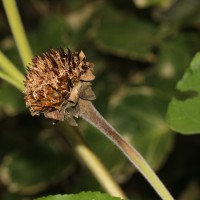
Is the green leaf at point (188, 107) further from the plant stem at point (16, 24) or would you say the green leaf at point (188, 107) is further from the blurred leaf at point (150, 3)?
the blurred leaf at point (150, 3)

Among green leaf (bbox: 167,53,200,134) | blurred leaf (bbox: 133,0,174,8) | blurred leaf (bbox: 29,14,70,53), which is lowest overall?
green leaf (bbox: 167,53,200,134)

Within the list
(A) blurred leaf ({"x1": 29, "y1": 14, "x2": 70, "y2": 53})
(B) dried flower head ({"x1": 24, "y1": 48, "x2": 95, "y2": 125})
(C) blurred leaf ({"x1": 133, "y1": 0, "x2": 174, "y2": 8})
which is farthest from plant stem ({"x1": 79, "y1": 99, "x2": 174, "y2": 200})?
(A) blurred leaf ({"x1": 29, "y1": 14, "x2": 70, "y2": 53})

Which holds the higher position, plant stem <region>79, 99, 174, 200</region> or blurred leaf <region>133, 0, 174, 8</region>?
blurred leaf <region>133, 0, 174, 8</region>

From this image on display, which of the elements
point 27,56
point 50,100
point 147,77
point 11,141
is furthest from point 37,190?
point 50,100

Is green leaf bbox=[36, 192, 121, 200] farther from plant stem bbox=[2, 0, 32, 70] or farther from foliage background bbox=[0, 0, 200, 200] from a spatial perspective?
foliage background bbox=[0, 0, 200, 200]

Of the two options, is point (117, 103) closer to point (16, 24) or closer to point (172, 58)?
point (172, 58)

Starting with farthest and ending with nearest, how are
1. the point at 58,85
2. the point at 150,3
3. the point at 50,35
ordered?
1. the point at 50,35
2. the point at 150,3
3. the point at 58,85

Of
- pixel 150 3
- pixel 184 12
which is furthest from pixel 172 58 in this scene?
pixel 150 3
